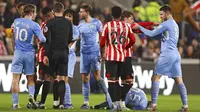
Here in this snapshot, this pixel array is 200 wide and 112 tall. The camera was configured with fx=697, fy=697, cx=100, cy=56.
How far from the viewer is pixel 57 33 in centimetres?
1530

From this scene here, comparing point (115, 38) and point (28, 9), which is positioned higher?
point (28, 9)

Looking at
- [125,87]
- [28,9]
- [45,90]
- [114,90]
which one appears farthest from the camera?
[125,87]

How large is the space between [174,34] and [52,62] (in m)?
2.78

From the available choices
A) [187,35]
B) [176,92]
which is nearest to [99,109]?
[176,92]

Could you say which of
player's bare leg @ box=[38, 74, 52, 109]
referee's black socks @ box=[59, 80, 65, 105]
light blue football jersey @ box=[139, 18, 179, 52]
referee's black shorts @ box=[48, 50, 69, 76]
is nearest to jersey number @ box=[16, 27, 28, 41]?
referee's black shorts @ box=[48, 50, 69, 76]

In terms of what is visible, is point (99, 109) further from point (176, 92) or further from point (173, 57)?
point (176, 92)

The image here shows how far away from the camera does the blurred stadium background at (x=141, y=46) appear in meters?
23.6

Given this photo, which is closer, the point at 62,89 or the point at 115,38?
the point at 115,38

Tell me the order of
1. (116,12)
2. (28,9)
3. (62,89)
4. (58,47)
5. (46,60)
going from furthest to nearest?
(28,9) < (58,47) < (62,89) < (46,60) < (116,12)

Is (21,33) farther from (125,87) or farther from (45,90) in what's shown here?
(125,87)

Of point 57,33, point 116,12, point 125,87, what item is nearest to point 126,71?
point 125,87

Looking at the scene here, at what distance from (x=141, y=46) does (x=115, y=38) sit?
11.0 meters

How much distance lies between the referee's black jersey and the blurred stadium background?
7.44m

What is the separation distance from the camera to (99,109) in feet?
51.9
